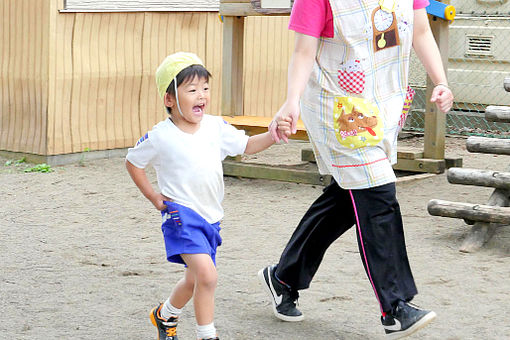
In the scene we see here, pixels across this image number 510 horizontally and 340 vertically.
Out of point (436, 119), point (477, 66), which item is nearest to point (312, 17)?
point (436, 119)

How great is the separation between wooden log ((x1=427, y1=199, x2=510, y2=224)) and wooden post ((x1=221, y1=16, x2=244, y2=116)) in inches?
115

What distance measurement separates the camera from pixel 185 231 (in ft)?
11.3

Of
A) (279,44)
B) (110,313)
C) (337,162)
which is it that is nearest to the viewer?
(337,162)

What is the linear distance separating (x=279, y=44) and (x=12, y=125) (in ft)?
10.5

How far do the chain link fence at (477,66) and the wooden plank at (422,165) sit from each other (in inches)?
96.4

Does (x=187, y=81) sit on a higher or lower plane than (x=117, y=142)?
higher

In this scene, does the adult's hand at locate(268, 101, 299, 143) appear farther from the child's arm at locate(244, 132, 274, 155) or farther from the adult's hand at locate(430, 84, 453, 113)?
the adult's hand at locate(430, 84, 453, 113)

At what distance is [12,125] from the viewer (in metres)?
8.81

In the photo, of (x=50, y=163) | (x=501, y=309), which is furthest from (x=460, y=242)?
(x=50, y=163)

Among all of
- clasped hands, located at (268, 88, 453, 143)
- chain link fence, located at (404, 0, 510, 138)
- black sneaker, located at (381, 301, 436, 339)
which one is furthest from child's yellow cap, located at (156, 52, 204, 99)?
chain link fence, located at (404, 0, 510, 138)

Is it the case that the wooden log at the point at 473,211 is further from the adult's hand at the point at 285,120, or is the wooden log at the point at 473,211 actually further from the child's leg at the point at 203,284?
the child's leg at the point at 203,284

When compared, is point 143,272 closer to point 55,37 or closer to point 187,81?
point 187,81

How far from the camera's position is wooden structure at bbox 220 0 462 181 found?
738 centimetres

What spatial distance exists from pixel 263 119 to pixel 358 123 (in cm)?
446
